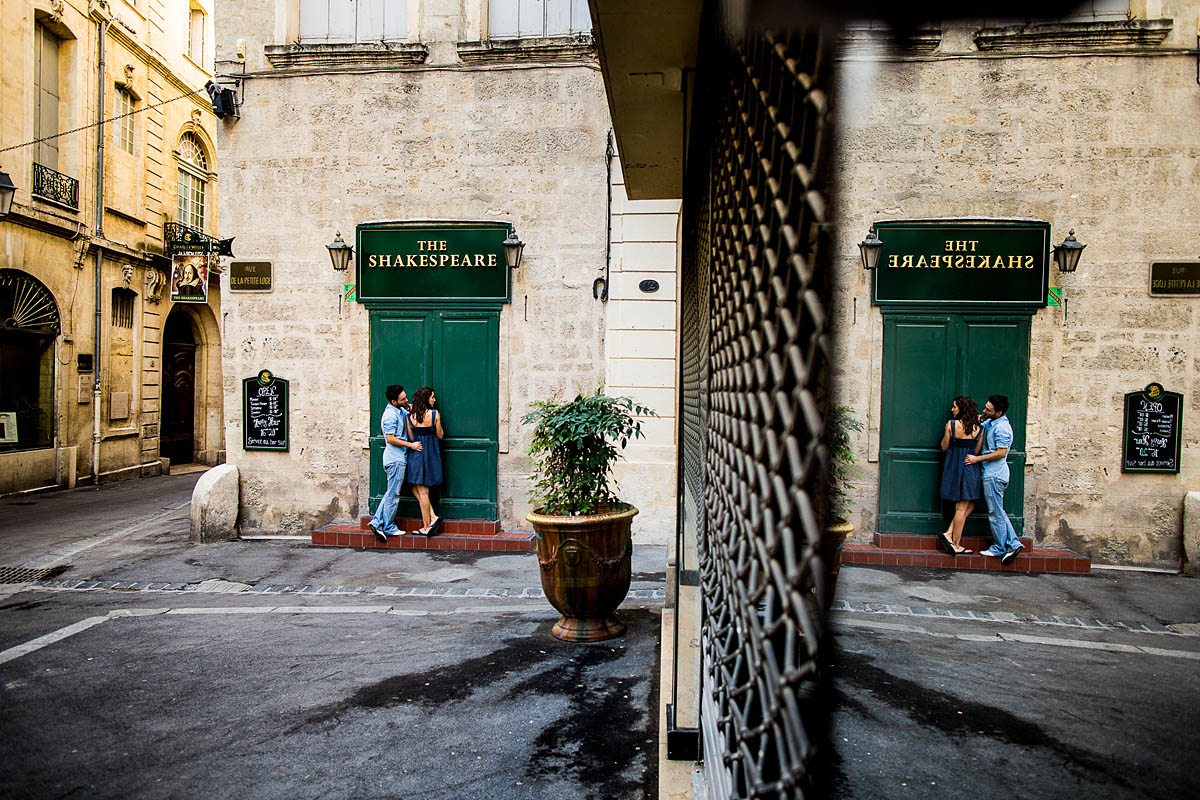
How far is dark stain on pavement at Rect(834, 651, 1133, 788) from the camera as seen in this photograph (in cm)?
391

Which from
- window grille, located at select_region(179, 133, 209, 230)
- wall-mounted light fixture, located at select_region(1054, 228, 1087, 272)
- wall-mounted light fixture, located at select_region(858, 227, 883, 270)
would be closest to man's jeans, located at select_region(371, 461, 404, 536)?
wall-mounted light fixture, located at select_region(858, 227, 883, 270)

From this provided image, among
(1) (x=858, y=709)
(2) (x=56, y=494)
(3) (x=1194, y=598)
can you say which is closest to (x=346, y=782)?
(1) (x=858, y=709)

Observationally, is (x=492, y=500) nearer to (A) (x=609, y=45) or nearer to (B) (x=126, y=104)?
(A) (x=609, y=45)

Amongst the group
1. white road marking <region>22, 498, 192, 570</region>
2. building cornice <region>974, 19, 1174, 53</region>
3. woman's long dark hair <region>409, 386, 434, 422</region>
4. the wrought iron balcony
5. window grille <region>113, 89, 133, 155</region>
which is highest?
window grille <region>113, 89, 133, 155</region>

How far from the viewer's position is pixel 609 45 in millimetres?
2871

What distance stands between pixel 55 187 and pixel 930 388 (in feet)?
49.6

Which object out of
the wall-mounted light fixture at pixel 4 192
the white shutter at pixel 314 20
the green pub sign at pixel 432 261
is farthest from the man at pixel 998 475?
the wall-mounted light fixture at pixel 4 192

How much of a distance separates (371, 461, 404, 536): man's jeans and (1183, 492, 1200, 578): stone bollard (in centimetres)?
859

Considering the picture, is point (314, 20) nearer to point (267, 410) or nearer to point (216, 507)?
point (267, 410)

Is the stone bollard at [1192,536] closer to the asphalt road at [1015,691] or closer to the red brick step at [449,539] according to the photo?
the asphalt road at [1015,691]

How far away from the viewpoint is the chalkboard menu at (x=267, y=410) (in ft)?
32.5

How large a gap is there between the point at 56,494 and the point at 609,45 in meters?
15.1

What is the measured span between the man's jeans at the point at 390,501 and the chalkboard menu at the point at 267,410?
1.55 metres

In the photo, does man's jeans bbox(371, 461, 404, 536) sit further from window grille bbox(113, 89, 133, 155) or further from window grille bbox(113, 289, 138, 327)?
window grille bbox(113, 89, 133, 155)
